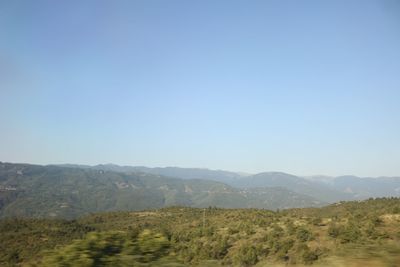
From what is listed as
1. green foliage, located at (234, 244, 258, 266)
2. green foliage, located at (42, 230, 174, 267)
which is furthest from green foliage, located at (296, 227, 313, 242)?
green foliage, located at (42, 230, 174, 267)

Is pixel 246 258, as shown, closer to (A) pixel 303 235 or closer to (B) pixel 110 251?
(B) pixel 110 251

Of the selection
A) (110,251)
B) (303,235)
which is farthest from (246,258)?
(303,235)

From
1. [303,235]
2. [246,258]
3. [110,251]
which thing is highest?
[110,251]

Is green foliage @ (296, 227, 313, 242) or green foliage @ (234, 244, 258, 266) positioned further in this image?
green foliage @ (296, 227, 313, 242)

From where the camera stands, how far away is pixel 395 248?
19.9ft

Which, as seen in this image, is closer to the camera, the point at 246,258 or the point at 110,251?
the point at 110,251

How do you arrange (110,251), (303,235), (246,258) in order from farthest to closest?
(303,235) < (246,258) < (110,251)

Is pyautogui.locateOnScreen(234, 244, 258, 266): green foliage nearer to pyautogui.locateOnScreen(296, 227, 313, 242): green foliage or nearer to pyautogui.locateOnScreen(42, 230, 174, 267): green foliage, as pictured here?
pyautogui.locateOnScreen(42, 230, 174, 267): green foliage

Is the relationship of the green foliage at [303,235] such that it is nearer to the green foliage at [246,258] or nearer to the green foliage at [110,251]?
the green foliage at [246,258]

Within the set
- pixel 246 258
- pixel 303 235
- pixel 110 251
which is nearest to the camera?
pixel 110 251

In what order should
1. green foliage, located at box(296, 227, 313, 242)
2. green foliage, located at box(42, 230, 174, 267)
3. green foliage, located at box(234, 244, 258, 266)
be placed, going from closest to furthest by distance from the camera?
green foliage, located at box(42, 230, 174, 267)
green foliage, located at box(234, 244, 258, 266)
green foliage, located at box(296, 227, 313, 242)

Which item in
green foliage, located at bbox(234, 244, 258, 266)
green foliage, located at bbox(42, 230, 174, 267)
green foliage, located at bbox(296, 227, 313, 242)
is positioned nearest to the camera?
green foliage, located at bbox(42, 230, 174, 267)

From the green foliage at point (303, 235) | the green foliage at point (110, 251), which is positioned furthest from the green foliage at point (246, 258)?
the green foliage at point (303, 235)

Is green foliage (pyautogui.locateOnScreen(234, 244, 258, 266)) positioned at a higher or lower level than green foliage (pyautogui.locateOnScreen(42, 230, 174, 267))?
lower
